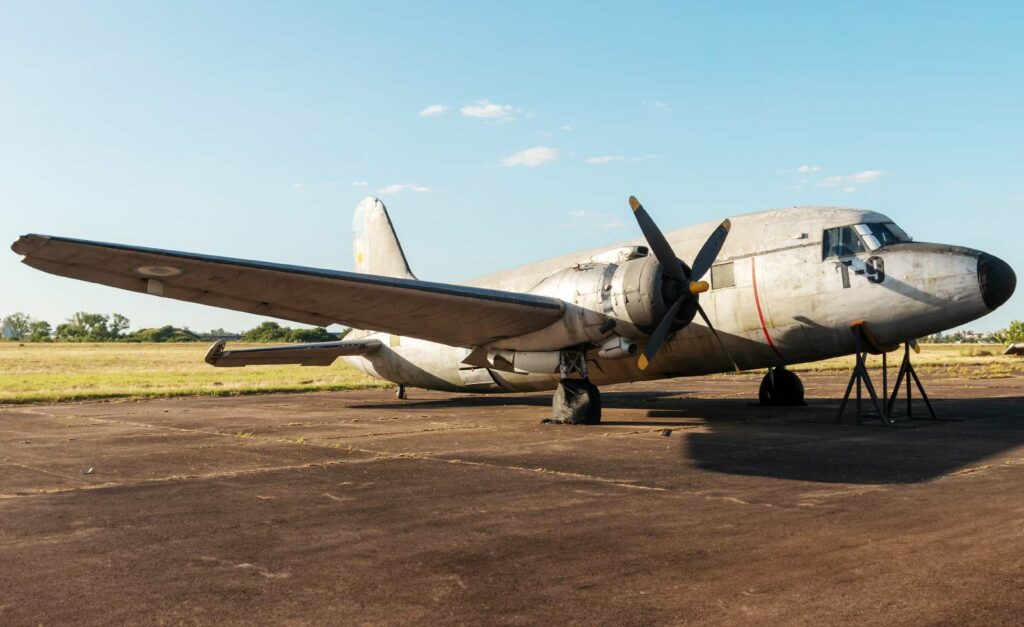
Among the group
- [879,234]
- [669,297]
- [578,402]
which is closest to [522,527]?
[669,297]

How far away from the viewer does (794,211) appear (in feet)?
52.4

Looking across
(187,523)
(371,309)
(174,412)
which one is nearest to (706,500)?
(187,523)

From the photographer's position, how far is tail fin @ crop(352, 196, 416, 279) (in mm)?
23844

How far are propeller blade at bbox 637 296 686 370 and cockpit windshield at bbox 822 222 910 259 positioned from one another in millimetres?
3074

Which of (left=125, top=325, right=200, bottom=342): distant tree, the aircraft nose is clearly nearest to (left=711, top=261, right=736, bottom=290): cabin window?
the aircraft nose

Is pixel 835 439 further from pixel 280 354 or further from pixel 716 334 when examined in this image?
pixel 280 354

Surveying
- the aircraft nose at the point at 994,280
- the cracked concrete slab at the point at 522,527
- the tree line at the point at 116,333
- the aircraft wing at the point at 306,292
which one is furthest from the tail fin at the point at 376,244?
the tree line at the point at 116,333

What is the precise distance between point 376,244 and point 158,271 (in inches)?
467

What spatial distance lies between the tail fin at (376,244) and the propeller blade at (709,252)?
10.6 metres

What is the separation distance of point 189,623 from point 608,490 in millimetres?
5173

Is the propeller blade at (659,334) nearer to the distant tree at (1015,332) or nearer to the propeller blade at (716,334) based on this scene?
the propeller blade at (716,334)

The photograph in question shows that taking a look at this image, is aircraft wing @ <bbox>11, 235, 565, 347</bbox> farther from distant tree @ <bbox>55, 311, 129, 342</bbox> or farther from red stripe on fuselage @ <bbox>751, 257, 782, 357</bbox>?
distant tree @ <bbox>55, 311, 129, 342</bbox>

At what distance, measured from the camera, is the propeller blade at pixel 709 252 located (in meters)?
15.3

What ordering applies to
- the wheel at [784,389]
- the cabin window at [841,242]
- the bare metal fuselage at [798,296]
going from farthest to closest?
the wheel at [784,389]
the cabin window at [841,242]
the bare metal fuselage at [798,296]
